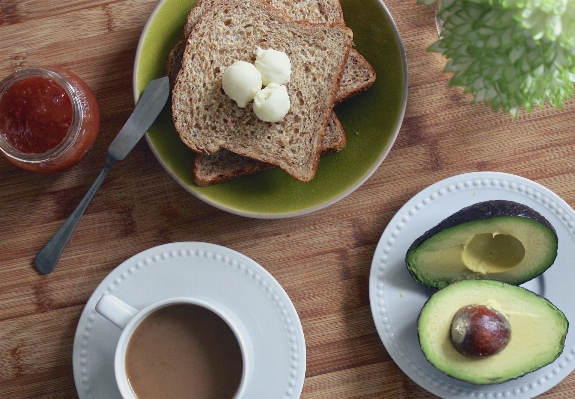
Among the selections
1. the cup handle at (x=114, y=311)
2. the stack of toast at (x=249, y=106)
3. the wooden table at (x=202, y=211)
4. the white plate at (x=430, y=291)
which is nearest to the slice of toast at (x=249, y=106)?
the stack of toast at (x=249, y=106)

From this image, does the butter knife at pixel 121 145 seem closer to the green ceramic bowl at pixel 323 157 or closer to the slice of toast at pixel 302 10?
the green ceramic bowl at pixel 323 157

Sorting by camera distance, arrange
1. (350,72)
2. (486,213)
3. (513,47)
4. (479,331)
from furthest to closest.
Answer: (350,72)
(486,213)
(479,331)
(513,47)

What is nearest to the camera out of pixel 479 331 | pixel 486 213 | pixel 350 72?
pixel 479 331

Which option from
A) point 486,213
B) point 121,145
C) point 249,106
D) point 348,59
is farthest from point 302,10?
point 486,213

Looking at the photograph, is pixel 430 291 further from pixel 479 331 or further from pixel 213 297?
pixel 213 297

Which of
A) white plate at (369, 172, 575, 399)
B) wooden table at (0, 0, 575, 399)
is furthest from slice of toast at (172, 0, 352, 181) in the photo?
white plate at (369, 172, 575, 399)
